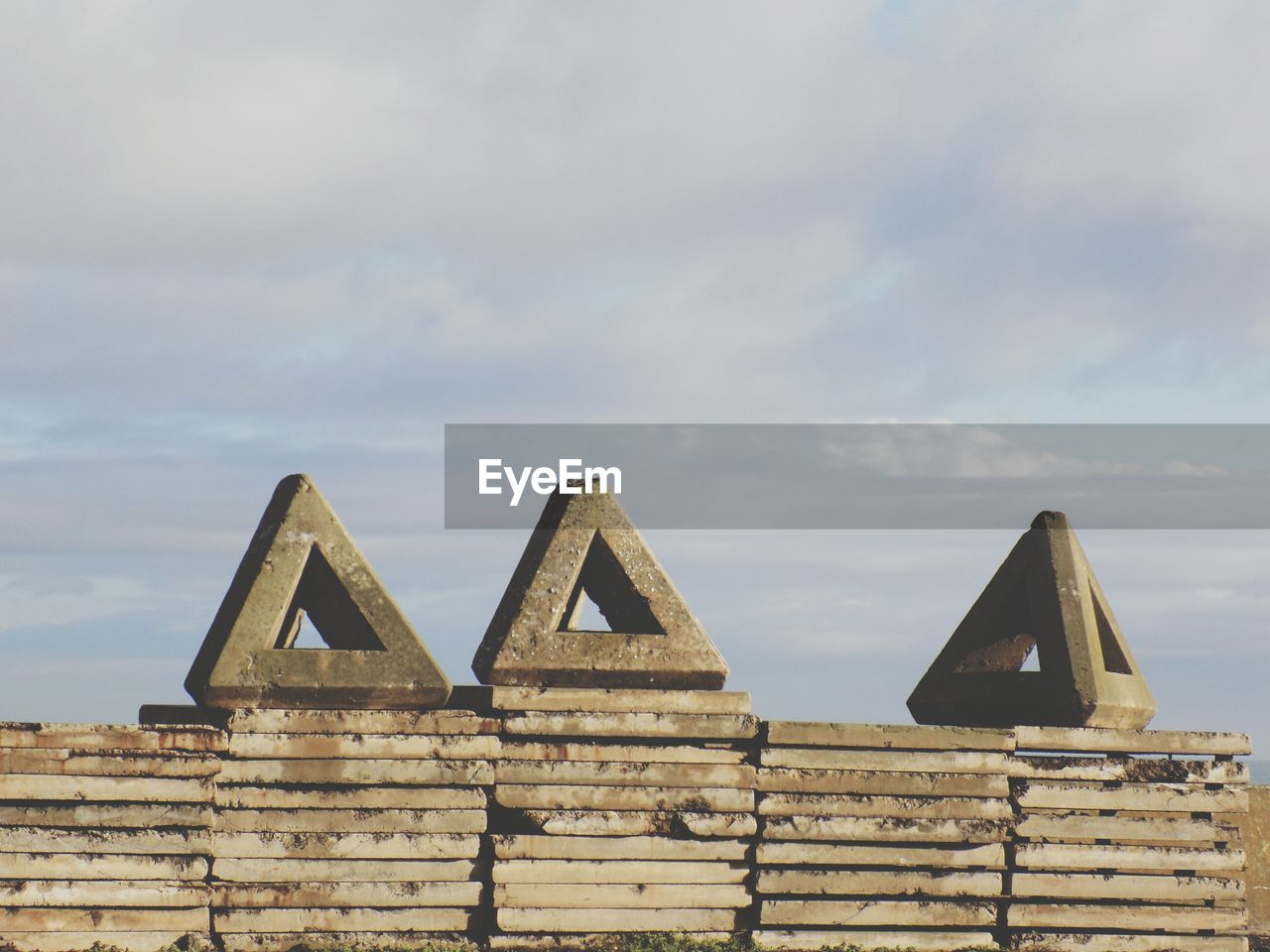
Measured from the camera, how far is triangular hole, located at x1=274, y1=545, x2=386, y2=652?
10555 mm

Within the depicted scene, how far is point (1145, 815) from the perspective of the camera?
442 inches

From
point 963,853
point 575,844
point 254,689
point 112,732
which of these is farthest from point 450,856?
point 963,853

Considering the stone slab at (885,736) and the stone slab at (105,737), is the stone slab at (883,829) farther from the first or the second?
the stone slab at (105,737)

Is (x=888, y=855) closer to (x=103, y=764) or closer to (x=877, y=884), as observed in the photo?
(x=877, y=884)

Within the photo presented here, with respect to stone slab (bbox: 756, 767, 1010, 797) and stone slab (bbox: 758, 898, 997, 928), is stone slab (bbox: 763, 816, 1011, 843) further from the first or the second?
stone slab (bbox: 758, 898, 997, 928)

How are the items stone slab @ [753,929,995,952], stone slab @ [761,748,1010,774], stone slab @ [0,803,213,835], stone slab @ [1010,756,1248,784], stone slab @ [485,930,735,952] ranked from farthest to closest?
stone slab @ [1010,756,1248,784]
stone slab @ [761,748,1010,774]
stone slab @ [753,929,995,952]
stone slab @ [485,930,735,952]
stone slab @ [0,803,213,835]

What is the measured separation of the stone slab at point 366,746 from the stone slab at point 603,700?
11.3 inches

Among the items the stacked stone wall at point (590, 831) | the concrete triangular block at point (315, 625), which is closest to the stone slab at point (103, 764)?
the stacked stone wall at point (590, 831)

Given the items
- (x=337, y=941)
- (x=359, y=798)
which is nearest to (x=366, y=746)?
(x=359, y=798)

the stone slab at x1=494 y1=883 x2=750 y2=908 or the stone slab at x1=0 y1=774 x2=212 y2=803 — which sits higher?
the stone slab at x1=0 y1=774 x2=212 y2=803

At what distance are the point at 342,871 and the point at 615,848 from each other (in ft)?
5.84

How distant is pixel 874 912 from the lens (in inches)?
419

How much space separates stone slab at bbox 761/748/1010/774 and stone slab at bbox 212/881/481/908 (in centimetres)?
224

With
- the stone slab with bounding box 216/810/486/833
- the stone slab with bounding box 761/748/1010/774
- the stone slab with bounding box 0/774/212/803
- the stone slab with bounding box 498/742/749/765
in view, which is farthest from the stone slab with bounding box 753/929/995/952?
the stone slab with bounding box 0/774/212/803
